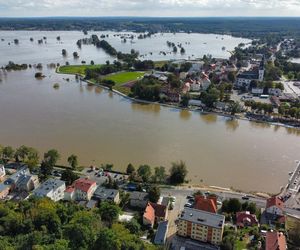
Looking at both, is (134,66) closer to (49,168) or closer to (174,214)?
(49,168)

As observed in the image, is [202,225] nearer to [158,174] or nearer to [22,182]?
[158,174]

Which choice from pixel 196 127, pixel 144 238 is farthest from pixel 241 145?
pixel 144 238

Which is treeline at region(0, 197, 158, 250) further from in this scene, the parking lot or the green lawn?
the green lawn

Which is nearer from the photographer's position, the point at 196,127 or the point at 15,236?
the point at 15,236

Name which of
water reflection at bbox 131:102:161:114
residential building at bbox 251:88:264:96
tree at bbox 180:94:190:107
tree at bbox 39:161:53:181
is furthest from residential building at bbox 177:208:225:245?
residential building at bbox 251:88:264:96

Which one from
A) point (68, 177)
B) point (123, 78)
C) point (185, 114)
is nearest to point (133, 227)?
point (68, 177)

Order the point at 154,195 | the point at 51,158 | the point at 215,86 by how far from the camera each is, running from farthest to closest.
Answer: the point at 215,86 → the point at 51,158 → the point at 154,195

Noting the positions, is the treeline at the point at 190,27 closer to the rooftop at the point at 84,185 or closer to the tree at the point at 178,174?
the tree at the point at 178,174
